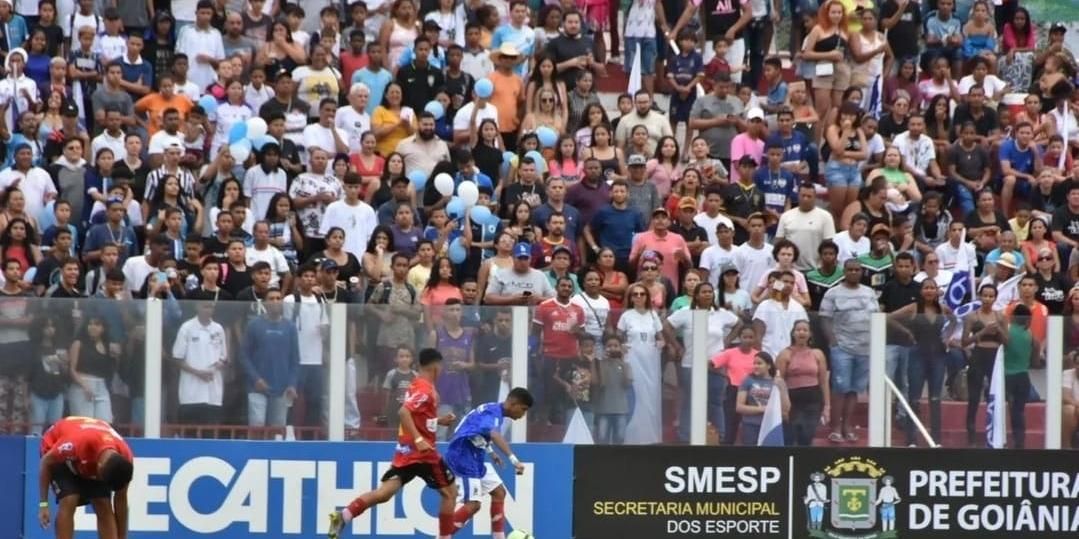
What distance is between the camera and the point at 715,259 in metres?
25.3

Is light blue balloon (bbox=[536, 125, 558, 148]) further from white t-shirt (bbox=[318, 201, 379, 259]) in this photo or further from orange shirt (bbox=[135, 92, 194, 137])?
orange shirt (bbox=[135, 92, 194, 137])

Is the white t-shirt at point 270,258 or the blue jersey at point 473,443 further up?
the white t-shirt at point 270,258

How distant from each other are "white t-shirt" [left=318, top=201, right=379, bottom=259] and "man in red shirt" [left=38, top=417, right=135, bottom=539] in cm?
570

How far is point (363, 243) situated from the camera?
25328 mm

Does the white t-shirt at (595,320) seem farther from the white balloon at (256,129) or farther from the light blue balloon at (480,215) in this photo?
the white balloon at (256,129)

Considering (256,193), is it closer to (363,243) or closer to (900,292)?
(363,243)

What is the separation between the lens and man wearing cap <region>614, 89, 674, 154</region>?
90.0 feet

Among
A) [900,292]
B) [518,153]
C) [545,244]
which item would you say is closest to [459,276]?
[545,244]

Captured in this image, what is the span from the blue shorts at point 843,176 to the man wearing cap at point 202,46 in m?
6.73

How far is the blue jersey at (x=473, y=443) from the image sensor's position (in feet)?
69.7

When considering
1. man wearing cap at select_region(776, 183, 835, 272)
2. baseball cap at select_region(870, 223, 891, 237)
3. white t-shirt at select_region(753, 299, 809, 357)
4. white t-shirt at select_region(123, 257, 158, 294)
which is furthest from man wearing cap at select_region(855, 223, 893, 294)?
white t-shirt at select_region(123, 257, 158, 294)

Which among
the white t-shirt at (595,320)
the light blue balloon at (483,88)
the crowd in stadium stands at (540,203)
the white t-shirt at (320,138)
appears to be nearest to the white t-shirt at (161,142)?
the crowd in stadium stands at (540,203)

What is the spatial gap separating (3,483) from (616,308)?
5.92 meters

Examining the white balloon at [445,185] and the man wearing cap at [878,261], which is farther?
the white balloon at [445,185]
